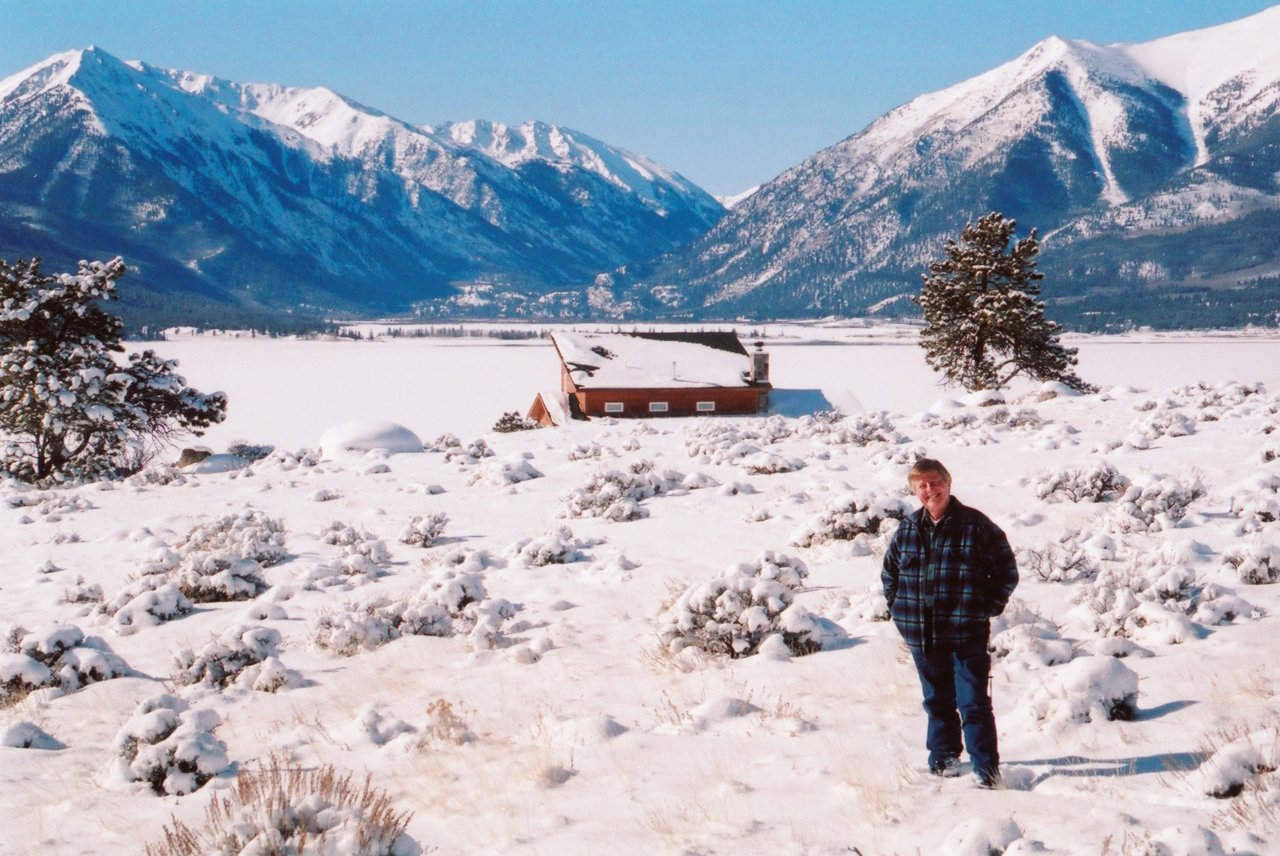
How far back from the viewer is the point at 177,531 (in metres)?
16.0

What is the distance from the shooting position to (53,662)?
27.8ft

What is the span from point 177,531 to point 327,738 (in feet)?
36.9

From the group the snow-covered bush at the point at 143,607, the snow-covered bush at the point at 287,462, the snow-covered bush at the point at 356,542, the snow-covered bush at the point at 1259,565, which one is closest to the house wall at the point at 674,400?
the snow-covered bush at the point at 287,462

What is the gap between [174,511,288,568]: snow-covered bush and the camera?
42.3 feet

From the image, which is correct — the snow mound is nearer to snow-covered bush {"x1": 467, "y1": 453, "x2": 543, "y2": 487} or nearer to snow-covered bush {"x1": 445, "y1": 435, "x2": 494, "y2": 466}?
snow-covered bush {"x1": 445, "y1": 435, "x2": 494, "y2": 466}

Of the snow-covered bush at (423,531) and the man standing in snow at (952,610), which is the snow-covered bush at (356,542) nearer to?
the snow-covered bush at (423,531)

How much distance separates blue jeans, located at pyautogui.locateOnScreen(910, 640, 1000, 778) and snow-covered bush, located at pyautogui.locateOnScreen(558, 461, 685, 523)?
372 inches

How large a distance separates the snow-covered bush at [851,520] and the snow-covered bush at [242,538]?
25.4ft

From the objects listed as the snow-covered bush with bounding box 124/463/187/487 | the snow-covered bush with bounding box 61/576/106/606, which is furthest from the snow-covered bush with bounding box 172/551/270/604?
the snow-covered bush with bounding box 124/463/187/487

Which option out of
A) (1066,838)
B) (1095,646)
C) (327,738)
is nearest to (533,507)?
(327,738)

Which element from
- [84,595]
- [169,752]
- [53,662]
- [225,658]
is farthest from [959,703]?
[84,595]

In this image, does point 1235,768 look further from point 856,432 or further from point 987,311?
point 987,311

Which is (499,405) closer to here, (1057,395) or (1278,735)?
(1057,395)

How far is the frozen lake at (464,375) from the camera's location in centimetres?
7762
